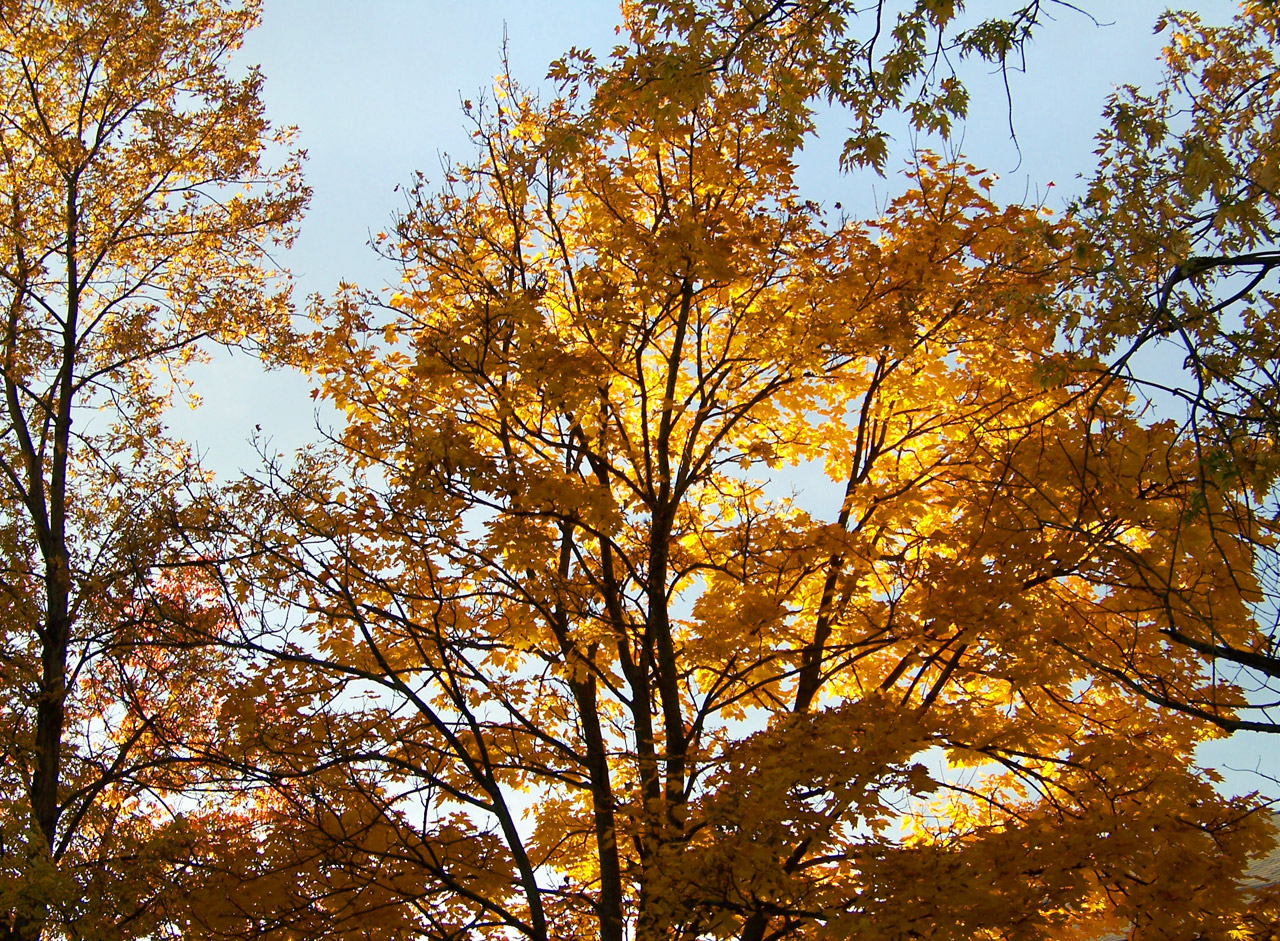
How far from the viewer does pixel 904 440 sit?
9.05 m

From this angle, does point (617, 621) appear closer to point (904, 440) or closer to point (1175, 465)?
point (904, 440)

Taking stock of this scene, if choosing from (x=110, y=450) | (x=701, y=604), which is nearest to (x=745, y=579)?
(x=701, y=604)

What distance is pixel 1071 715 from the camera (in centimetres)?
880

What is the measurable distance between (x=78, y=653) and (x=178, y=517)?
2.39 metres

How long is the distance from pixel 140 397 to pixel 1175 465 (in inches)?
414

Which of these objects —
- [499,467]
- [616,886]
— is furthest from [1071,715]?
[499,467]

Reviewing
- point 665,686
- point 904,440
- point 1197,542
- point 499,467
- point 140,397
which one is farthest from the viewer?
point 140,397

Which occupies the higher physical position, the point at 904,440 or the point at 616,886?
the point at 904,440

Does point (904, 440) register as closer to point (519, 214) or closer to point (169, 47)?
point (519, 214)

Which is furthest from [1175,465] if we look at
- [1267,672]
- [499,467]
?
[499,467]

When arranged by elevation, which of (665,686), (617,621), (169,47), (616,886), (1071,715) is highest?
(169,47)

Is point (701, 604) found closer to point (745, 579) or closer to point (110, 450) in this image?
point (745, 579)

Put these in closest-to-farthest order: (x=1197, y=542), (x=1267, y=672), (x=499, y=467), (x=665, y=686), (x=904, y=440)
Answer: (x=1267, y=672) → (x=1197, y=542) → (x=499, y=467) → (x=665, y=686) → (x=904, y=440)

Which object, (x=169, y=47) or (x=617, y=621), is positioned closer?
(x=617, y=621)
